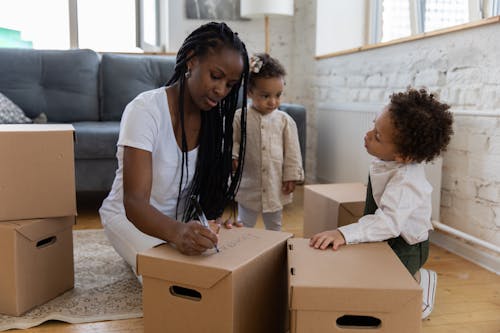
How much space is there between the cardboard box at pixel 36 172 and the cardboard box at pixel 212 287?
1.84 feet

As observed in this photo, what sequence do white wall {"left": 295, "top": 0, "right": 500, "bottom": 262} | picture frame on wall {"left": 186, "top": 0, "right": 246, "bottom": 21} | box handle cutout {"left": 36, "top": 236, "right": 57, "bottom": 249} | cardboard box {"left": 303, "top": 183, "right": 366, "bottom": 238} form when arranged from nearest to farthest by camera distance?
box handle cutout {"left": 36, "top": 236, "right": 57, "bottom": 249} → cardboard box {"left": 303, "top": 183, "right": 366, "bottom": 238} → white wall {"left": 295, "top": 0, "right": 500, "bottom": 262} → picture frame on wall {"left": 186, "top": 0, "right": 246, "bottom": 21}

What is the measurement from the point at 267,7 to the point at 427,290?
8.01 ft

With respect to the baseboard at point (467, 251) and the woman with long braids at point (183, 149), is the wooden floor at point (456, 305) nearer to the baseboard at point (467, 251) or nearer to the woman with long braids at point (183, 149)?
the baseboard at point (467, 251)

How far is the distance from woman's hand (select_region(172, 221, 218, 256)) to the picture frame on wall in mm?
3232

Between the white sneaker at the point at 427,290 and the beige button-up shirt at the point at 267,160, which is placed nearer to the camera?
the white sneaker at the point at 427,290

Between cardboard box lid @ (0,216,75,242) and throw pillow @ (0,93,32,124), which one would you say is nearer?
cardboard box lid @ (0,216,75,242)

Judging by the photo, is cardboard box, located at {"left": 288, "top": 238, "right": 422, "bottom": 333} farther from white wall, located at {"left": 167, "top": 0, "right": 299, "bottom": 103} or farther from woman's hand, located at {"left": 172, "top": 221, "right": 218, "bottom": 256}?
white wall, located at {"left": 167, "top": 0, "right": 299, "bottom": 103}

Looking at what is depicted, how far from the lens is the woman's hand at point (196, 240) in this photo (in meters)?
1.15

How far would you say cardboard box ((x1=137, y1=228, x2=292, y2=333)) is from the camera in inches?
43.3

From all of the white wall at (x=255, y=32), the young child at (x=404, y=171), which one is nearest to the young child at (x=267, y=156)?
the young child at (x=404, y=171)

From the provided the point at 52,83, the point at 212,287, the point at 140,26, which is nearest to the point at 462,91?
the point at 212,287

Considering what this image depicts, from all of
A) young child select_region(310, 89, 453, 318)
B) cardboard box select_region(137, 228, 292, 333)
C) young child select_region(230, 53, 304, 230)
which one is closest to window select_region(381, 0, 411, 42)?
young child select_region(230, 53, 304, 230)

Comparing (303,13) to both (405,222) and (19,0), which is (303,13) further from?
(405,222)

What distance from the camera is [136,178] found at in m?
1.36
